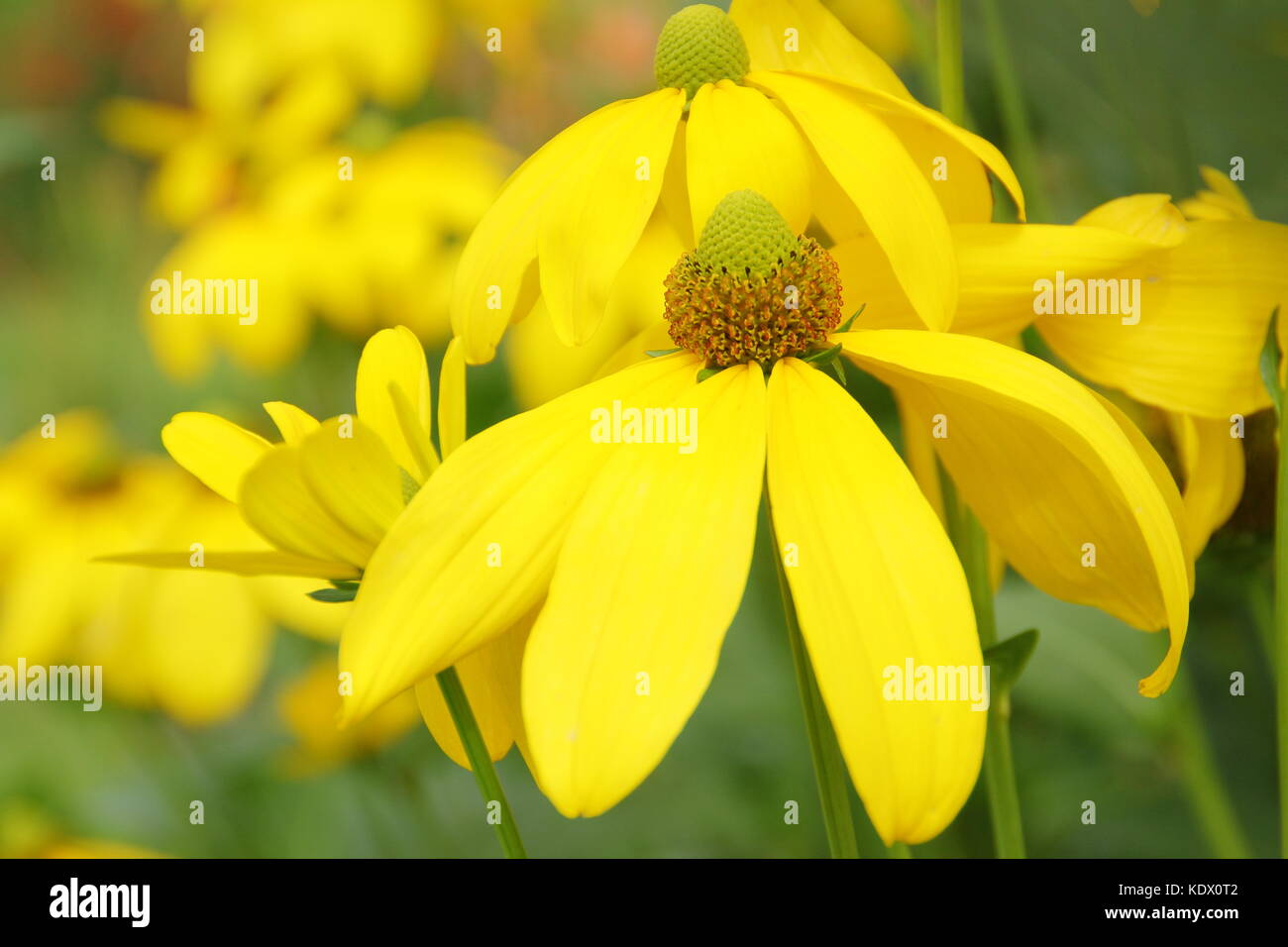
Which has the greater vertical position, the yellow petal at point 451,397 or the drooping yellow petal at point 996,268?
the drooping yellow petal at point 996,268

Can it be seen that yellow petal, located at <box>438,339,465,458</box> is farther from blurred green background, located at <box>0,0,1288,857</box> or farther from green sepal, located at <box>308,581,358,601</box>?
blurred green background, located at <box>0,0,1288,857</box>

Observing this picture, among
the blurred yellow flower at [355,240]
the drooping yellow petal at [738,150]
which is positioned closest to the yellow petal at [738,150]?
the drooping yellow petal at [738,150]

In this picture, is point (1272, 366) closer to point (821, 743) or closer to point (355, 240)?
point (821, 743)

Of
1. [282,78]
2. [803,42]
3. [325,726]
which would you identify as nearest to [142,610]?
[325,726]

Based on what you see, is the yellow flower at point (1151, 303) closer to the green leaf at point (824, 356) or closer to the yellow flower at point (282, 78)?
the green leaf at point (824, 356)

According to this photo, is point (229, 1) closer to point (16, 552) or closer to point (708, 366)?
point (16, 552)
